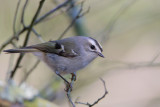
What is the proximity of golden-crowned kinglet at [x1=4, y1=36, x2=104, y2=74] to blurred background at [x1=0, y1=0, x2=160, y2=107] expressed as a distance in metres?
1.38

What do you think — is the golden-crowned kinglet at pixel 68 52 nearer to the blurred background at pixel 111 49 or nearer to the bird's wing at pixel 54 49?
the bird's wing at pixel 54 49

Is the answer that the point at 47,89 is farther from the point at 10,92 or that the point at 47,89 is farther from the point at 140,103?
the point at 140,103

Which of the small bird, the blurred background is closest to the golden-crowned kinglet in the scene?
the small bird

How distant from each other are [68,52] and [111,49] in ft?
11.0

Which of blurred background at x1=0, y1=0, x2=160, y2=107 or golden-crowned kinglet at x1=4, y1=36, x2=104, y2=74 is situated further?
blurred background at x1=0, y1=0, x2=160, y2=107

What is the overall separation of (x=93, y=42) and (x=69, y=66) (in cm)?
28

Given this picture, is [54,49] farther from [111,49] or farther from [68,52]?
[111,49]

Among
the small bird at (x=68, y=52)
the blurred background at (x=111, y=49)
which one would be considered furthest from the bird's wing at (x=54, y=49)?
the blurred background at (x=111, y=49)

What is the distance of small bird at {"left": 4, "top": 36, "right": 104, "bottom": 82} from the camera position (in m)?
2.31

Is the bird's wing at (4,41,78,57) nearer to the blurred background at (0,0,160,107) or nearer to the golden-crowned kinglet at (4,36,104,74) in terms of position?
the golden-crowned kinglet at (4,36,104,74)

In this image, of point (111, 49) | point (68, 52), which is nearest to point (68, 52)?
point (68, 52)

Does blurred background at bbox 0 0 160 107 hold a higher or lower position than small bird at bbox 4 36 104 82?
lower

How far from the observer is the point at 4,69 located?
17.0 ft

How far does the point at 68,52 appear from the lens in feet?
7.75
